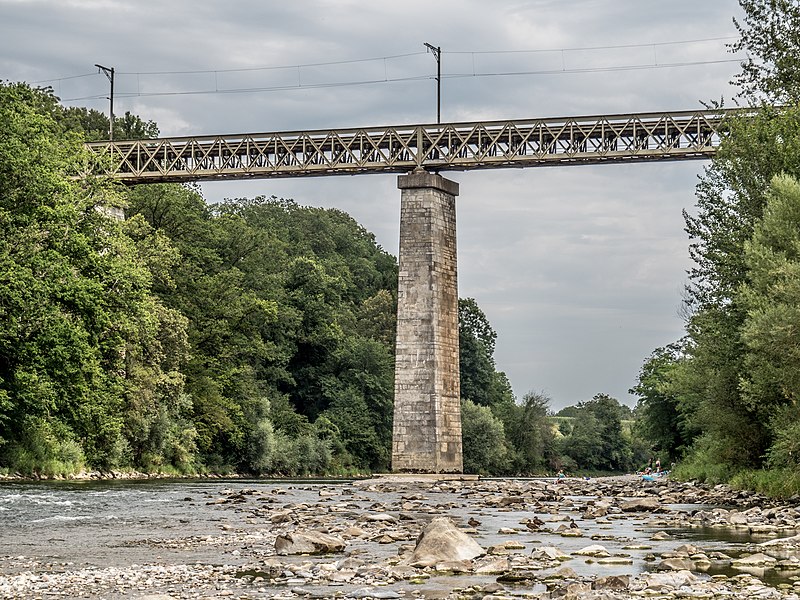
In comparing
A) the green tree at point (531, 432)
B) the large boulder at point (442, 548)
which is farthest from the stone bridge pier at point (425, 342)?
the green tree at point (531, 432)

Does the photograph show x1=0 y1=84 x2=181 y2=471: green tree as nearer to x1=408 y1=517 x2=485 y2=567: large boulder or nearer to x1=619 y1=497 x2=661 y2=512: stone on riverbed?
x1=619 y1=497 x2=661 y2=512: stone on riverbed

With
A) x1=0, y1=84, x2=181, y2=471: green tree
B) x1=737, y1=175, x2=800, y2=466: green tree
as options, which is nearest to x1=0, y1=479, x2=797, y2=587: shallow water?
x1=737, y1=175, x2=800, y2=466: green tree

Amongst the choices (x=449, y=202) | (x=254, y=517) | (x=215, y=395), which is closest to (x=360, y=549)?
(x=254, y=517)

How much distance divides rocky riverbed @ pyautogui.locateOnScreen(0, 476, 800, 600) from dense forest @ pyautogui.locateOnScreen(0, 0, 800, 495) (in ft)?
22.3

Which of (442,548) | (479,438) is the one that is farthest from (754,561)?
(479,438)

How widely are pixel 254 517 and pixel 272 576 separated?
11.7 m

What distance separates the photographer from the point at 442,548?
603 inches

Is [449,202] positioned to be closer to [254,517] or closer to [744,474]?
[744,474]

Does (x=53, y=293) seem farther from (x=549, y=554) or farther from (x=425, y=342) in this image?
(x=549, y=554)

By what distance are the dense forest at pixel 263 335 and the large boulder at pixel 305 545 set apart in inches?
488

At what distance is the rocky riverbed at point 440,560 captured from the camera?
12.6m

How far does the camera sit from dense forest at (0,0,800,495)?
106 feet

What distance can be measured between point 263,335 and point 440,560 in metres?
66.2

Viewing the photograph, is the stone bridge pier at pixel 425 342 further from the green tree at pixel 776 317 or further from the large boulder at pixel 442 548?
the large boulder at pixel 442 548
